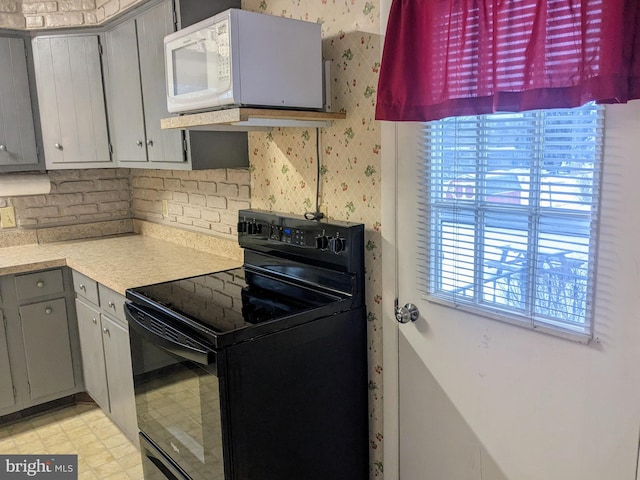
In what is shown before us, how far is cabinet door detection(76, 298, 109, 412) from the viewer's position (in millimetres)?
2725

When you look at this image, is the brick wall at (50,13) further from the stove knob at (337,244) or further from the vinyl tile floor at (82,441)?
the vinyl tile floor at (82,441)

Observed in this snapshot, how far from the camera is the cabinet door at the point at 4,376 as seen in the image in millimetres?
2773

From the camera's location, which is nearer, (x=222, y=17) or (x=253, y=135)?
(x=222, y=17)

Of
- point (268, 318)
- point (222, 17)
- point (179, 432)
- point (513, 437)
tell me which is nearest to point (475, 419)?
point (513, 437)

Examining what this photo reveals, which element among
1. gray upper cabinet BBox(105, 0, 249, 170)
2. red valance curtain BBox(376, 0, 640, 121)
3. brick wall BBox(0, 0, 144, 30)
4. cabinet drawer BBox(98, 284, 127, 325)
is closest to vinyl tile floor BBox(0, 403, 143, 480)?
cabinet drawer BBox(98, 284, 127, 325)

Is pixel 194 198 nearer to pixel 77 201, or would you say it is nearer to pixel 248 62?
pixel 77 201

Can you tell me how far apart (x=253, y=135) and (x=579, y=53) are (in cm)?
150

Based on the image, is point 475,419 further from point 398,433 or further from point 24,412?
point 24,412

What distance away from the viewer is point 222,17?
5.36ft

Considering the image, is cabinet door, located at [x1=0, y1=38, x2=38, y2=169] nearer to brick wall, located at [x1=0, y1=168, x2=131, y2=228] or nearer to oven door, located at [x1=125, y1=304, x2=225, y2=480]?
brick wall, located at [x1=0, y1=168, x2=131, y2=228]

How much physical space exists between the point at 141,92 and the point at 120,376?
1.42 meters

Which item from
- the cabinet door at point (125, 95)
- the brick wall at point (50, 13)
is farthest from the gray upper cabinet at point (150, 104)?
the brick wall at point (50, 13)

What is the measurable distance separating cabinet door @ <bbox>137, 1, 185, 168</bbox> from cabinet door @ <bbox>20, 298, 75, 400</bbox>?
1048mm

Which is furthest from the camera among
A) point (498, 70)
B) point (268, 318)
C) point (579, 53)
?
point (268, 318)
